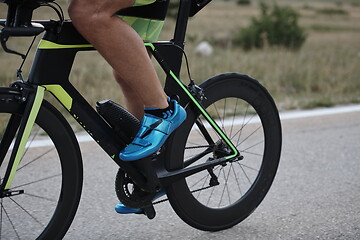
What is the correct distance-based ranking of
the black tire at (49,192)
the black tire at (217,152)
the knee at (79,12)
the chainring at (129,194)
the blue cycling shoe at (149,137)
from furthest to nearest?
1. the black tire at (217,152)
2. the chainring at (129,194)
3. the blue cycling shoe at (149,137)
4. the black tire at (49,192)
5. the knee at (79,12)

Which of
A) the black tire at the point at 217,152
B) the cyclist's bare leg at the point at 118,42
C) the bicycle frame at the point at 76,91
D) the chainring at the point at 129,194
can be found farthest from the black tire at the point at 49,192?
the black tire at the point at 217,152

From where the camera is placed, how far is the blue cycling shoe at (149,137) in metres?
2.79

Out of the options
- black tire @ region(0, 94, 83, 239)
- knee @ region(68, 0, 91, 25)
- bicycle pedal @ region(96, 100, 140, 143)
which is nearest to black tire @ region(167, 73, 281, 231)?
bicycle pedal @ region(96, 100, 140, 143)

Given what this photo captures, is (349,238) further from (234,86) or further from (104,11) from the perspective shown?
(104,11)

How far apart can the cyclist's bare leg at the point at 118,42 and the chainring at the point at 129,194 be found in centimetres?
38

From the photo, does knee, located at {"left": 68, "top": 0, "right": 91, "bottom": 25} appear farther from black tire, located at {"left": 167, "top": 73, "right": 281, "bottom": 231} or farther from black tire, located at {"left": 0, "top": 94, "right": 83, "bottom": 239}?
black tire, located at {"left": 167, "top": 73, "right": 281, "bottom": 231}

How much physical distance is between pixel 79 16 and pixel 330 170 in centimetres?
269

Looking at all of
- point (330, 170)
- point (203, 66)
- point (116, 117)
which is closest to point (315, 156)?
point (330, 170)

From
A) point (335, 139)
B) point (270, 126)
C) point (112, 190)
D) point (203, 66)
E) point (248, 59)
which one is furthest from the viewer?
point (248, 59)

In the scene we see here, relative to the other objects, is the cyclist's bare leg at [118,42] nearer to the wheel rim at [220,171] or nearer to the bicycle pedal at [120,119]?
the bicycle pedal at [120,119]

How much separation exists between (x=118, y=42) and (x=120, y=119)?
1.30 feet

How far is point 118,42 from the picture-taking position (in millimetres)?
2613

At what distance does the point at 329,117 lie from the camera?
246 inches

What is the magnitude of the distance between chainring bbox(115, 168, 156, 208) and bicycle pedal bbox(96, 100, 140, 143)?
0.19 meters
